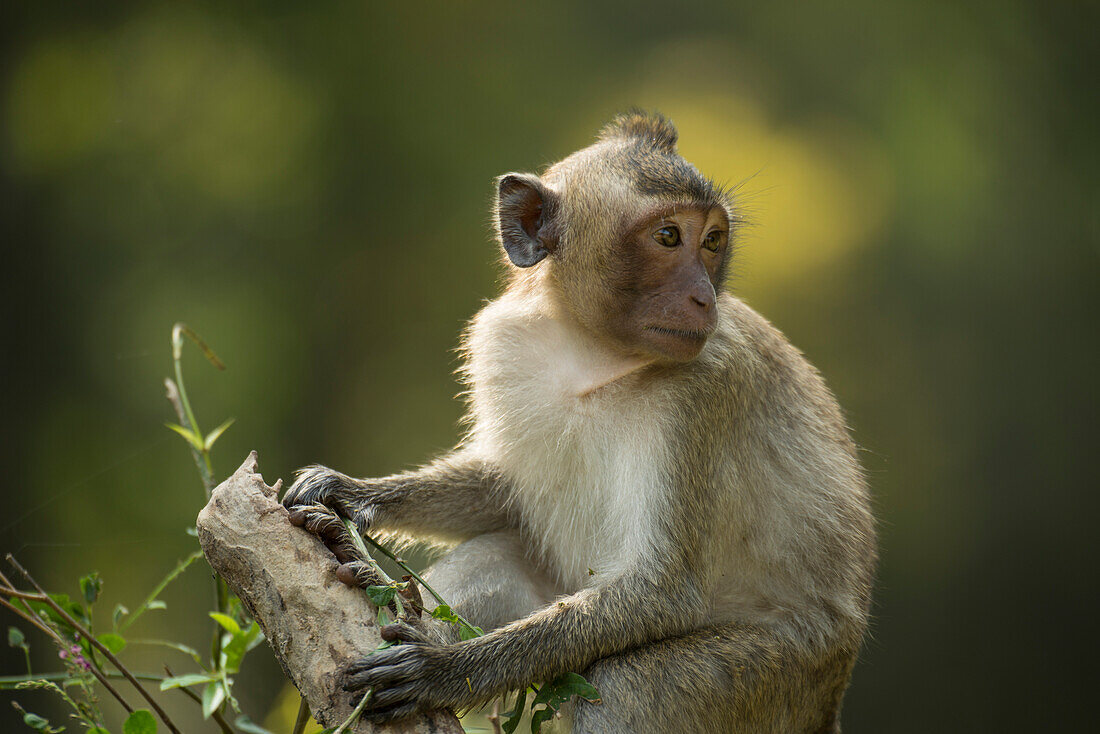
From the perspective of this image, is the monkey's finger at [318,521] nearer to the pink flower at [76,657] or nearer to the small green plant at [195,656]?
the small green plant at [195,656]

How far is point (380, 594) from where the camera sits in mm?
3287

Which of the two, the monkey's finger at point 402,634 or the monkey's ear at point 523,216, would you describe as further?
the monkey's ear at point 523,216

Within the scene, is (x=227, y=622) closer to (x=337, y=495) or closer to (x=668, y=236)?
(x=337, y=495)

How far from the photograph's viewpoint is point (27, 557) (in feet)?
27.8

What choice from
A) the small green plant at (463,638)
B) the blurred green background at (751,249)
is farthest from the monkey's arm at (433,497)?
the blurred green background at (751,249)

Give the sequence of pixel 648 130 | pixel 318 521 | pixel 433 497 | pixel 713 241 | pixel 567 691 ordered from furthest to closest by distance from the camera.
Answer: pixel 433 497, pixel 648 130, pixel 713 241, pixel 318 521, pixel 567 691

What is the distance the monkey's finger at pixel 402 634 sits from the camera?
340 cm

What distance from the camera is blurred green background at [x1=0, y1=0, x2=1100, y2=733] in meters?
9.47

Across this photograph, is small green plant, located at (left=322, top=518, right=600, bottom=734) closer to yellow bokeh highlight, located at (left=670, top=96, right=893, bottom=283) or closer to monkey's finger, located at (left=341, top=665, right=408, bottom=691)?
monkey's finger, located at (left=341, top=665, right=408, bottom=691)

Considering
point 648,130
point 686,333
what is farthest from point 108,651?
point 648,130

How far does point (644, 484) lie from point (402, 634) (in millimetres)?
1246

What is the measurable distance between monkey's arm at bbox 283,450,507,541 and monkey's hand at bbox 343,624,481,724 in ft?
3.38

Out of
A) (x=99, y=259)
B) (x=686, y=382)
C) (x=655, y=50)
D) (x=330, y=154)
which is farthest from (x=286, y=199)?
(x=686, y=382)

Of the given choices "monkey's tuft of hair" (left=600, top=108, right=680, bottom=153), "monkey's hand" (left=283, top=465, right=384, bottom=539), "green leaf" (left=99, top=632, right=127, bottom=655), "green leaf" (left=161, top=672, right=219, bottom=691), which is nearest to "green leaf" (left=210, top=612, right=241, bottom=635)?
"green leaf" (left=161, top=672, right=219, bottom=691)
